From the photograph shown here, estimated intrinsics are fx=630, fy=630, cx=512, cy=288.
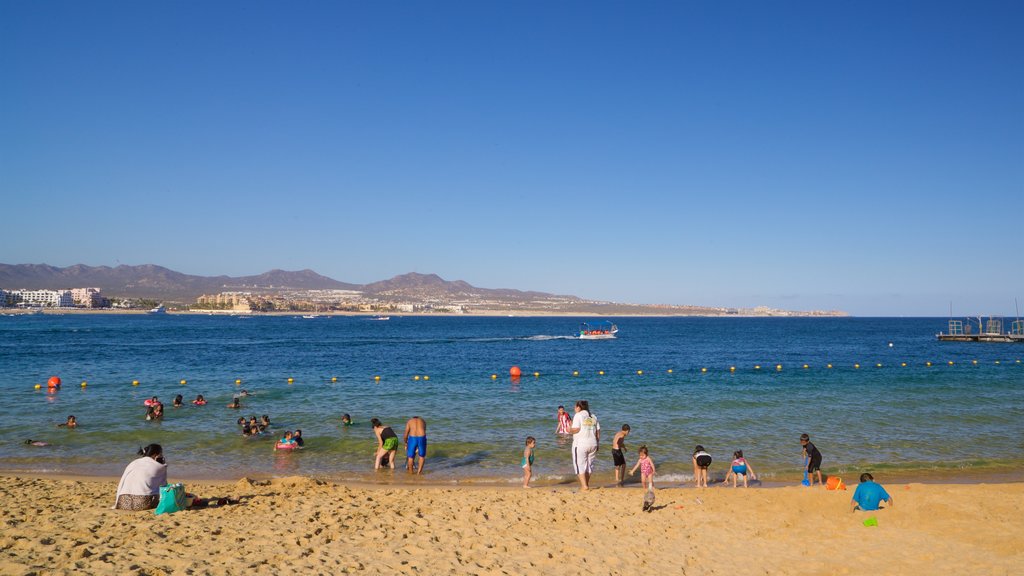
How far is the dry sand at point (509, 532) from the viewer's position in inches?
313

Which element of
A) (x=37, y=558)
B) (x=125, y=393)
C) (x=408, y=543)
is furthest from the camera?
(x=125, y=393)

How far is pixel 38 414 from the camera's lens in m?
21.6

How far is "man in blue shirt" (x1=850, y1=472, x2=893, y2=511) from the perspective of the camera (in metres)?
10.7

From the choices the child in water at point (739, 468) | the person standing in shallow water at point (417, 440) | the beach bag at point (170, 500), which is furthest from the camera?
the person standing in shallow water at point (417, 440)

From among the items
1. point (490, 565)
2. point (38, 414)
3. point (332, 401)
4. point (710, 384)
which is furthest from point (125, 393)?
point (710, 384)

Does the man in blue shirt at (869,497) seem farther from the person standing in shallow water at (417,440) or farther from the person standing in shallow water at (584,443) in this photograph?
the person standing in shallow water at (417,440)

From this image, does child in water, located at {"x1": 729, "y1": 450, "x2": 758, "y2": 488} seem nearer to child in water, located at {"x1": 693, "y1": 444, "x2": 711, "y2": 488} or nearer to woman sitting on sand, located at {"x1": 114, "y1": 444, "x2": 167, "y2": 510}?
child in water, located at {"x1": 693, "y1": 444, "x2": 711, "y2": 488}

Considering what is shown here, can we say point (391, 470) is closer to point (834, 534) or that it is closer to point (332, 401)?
point (834, 534)

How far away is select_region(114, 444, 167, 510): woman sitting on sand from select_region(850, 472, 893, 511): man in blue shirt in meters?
11.6

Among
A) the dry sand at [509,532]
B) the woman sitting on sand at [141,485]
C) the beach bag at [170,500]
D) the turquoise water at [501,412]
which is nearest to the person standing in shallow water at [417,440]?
the turquoise water at [501,412]

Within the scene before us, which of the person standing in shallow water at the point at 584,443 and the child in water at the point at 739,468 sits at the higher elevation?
the person standing in shallow water at the point at 584,443

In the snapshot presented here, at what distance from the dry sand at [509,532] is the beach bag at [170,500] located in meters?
0.17

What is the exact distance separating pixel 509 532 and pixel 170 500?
5.37m

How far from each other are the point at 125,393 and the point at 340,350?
29.8 metres
